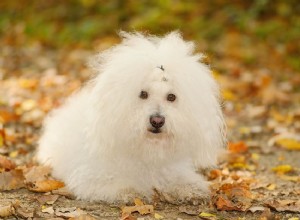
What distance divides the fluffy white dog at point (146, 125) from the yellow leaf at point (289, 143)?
6.12 feet

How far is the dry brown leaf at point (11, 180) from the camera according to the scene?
459 cm

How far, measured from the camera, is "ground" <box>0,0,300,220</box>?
438 centimetres

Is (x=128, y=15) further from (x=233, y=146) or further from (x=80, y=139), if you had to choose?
(x=80, y=139)

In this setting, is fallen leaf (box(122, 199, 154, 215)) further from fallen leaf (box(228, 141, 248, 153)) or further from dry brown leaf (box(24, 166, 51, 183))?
fallen leaf (box(228, 141, 248, 153))

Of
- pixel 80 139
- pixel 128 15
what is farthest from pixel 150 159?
pixel 128 15

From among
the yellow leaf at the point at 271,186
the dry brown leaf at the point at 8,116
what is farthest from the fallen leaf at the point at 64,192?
the dry brown leaf at the point at 8,116

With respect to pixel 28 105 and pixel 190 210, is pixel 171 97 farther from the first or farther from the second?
pixel 28 105

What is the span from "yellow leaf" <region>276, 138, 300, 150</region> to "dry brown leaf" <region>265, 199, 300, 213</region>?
1686 mm

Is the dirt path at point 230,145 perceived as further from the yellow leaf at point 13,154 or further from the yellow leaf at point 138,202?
the yellow leaf at point 138,202

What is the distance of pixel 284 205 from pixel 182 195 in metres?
0.70

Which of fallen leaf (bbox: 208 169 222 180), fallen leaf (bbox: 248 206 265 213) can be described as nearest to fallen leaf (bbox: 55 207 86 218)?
fallen leaf (bbox: 248 206 265 213)

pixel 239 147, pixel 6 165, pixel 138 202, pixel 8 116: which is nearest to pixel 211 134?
pixel 138 202

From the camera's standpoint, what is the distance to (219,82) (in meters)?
5.42

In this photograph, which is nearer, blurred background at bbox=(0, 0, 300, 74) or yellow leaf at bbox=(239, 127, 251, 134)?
yellow leaf at bbox=(239, 127, 251, 134)
